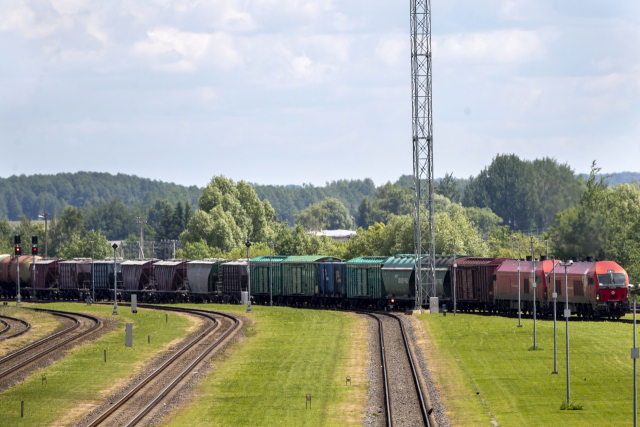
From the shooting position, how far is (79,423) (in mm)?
30391

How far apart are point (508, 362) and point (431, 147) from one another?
28.1m

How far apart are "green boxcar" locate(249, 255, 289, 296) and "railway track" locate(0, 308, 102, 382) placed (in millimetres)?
17717

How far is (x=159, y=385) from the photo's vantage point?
3734cm

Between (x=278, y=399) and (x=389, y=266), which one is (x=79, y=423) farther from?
(x=389, y=266)

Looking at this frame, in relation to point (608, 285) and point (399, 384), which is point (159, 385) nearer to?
point (399, 384)

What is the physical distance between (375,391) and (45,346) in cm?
2521

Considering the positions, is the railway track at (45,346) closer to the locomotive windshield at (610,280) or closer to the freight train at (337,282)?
the freight train at (337,282)

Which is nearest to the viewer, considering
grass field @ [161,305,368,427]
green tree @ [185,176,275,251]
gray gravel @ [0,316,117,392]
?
grass field @ [161,305,368,427]

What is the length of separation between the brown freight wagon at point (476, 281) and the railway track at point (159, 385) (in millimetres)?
20171

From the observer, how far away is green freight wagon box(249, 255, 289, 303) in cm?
8156

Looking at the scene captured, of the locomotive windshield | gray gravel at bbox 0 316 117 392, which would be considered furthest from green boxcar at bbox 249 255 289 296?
the locomotive windshield

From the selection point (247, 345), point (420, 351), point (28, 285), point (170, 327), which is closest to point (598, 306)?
point (420, 351)

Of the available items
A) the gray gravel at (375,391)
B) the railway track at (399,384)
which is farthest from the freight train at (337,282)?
the gray gravel at (375,391)

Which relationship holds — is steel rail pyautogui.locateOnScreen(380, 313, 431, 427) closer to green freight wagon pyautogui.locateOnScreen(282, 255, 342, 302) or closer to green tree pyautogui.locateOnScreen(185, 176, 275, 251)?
green freight wagon pyautogui.locateOnScreen(282, 255, 342, 302)
